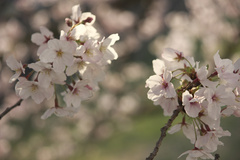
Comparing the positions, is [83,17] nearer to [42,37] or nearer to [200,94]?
[42,37]

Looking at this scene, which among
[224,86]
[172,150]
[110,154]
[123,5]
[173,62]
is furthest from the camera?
[123,5]

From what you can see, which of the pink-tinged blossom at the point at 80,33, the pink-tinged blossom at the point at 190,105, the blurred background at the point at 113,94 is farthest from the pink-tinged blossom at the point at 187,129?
the blurred background at the point at 113,94

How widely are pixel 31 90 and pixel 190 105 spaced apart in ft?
1.53

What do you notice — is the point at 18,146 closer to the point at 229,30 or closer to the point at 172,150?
the point at 172,150

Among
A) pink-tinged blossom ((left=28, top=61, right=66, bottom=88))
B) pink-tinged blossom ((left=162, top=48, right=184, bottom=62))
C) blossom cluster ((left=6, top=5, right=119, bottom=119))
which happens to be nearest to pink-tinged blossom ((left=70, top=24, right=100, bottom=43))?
blossom cluster ((left=6, top=5, right=119, bottom=119))

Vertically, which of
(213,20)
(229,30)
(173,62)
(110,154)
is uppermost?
(213,20)

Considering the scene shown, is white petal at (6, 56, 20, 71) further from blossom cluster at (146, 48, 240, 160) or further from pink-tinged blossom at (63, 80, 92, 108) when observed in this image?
blossom cluster at (146, 48, 240, 160)

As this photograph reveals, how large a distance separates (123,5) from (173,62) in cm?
409

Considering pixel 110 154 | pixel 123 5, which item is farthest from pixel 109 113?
pixel 123 5

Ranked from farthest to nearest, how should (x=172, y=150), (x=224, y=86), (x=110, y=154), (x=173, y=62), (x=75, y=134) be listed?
(x=75, y=134), (x=110, y=154), (x=172, y=150), (x=173, y=62), (x=224, y=86)

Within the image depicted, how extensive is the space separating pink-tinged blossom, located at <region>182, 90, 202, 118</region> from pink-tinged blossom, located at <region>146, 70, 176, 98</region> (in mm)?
31

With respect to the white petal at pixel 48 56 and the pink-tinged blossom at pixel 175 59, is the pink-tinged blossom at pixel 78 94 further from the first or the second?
the pink-tinged blossom at pixel 175 59

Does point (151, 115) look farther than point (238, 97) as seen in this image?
Yes

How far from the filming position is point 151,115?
4707mm
